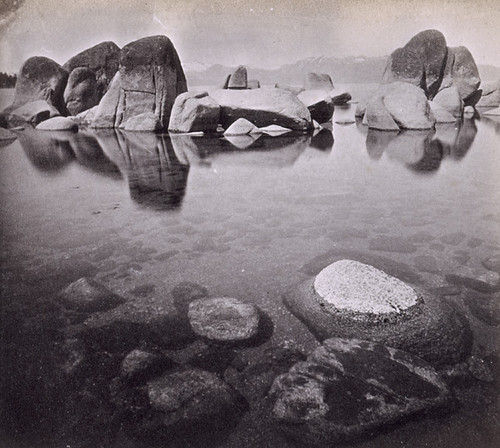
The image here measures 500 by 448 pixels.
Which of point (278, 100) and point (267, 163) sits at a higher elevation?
point (278, 100)

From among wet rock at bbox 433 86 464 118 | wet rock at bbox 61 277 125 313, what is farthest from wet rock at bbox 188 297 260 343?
wet rock at bbox 433 86 464 118

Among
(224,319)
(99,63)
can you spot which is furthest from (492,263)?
(99,63)

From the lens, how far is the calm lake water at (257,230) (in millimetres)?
1944

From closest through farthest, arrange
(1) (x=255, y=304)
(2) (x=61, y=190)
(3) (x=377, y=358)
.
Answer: (3) (x=377, y=358), (1) (x=255, y=304), (2) (x=61, y=190)

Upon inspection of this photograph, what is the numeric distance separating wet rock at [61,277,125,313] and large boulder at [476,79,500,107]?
87.3 feet

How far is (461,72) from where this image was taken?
56.3 feet

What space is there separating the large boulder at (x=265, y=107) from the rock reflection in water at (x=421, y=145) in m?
2.07

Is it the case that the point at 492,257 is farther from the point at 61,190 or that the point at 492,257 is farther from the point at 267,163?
the point at 61,190

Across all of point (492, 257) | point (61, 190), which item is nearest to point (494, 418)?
point (492, 257)

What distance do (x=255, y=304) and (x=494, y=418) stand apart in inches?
48.6

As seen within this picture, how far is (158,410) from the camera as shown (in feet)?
4.91

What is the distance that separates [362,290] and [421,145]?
7.16m

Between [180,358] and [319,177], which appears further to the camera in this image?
[319,177]

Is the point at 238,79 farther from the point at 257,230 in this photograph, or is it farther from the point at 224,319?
the point at 224,319
